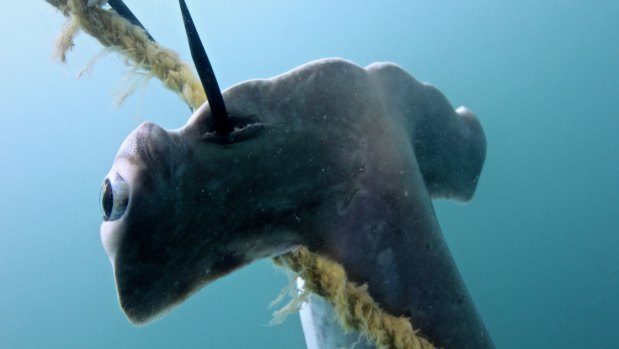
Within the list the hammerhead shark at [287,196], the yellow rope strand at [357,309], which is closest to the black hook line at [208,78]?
the hammerhead shark at [287,196]

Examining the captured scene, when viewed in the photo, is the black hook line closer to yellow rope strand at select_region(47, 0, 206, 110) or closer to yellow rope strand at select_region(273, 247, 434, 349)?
yellow rope strand at select_region(47, 0, 206, 110)

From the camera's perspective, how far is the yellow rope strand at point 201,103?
1515 mm

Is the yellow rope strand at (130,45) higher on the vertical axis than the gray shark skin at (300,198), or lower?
higher

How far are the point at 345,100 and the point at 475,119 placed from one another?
113cm

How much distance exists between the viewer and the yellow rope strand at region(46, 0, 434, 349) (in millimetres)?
1515

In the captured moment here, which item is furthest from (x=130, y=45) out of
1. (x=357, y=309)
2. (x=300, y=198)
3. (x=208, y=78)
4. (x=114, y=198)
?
(x=357, y=309)

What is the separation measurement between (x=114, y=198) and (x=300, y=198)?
24.2 inches

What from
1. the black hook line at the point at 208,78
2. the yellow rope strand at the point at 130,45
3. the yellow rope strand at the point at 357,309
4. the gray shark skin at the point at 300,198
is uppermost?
the yellow rope strand at the point at 130,45

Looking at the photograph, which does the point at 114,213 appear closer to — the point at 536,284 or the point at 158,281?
the point at 158,281

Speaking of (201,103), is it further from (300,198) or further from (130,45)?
(300,198)

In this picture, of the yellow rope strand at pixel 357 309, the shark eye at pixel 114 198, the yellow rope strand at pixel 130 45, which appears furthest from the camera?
the yellow rope strand at pixel 130 45

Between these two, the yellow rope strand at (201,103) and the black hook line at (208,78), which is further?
the yellow rope strand at (201,103)

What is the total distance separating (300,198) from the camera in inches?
62.9

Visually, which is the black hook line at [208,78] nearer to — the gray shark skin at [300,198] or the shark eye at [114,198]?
the gray shark skin at [300,198]
